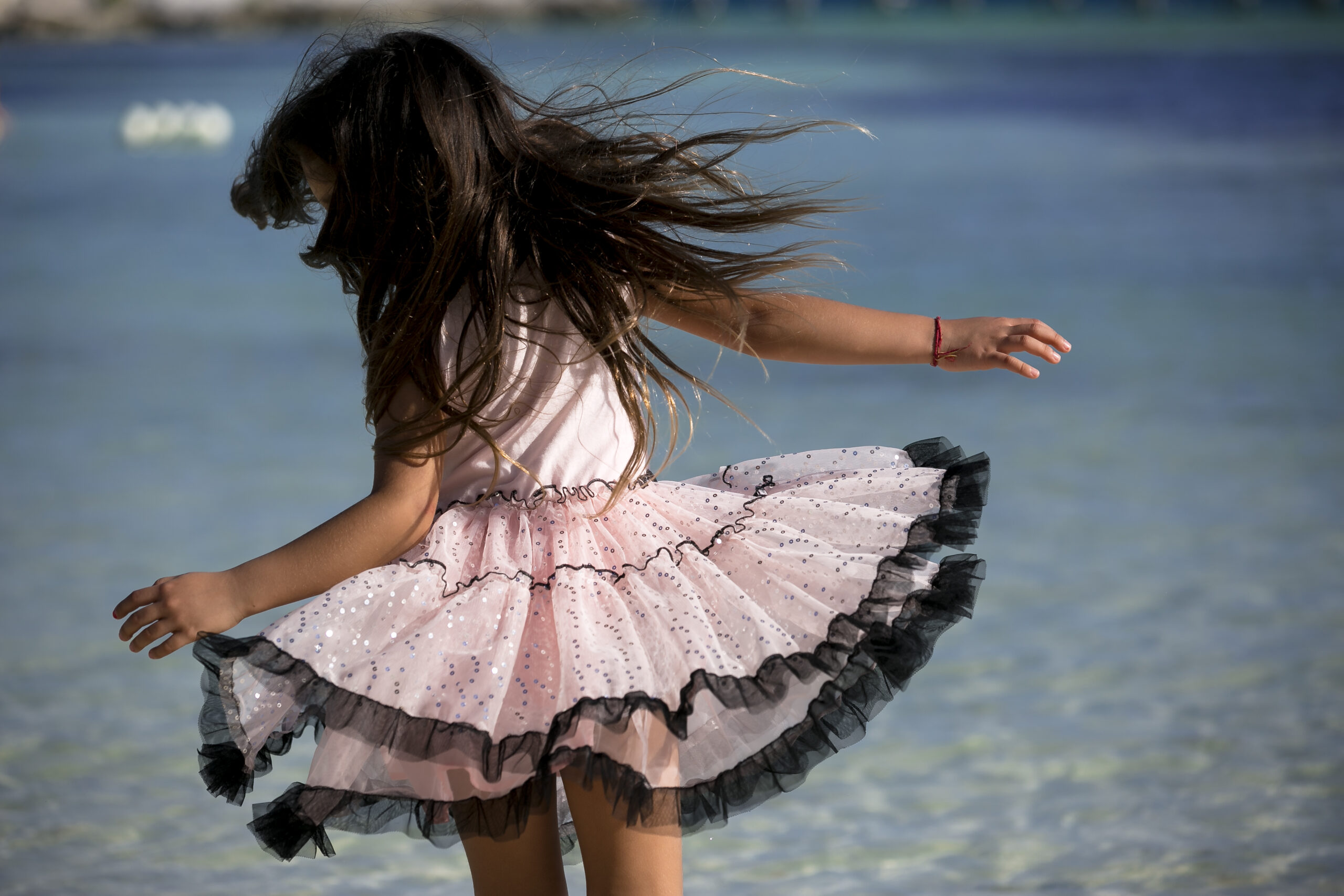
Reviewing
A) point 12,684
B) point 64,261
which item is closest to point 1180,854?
point 12,684

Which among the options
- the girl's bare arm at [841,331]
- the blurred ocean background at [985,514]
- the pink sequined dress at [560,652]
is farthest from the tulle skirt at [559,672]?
the blurred ocean background at [985,514]

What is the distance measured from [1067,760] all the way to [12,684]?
2749 millimetres

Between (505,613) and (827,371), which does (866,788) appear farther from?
→ (827,371)

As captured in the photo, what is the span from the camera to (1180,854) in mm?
2738

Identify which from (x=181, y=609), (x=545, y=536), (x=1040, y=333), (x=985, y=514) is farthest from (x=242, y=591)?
(x=985, y=514)

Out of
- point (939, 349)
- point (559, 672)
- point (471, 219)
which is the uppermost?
point (471, 219)

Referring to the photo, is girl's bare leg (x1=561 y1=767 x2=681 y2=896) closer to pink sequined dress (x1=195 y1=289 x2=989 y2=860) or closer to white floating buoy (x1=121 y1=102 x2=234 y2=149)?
pink sequined dress (x1=195 y1=289 x2=989 y2=860)

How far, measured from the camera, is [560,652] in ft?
4.82

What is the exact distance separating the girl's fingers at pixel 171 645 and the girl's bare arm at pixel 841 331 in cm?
69

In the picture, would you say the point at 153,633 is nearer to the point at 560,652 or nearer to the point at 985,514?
the point at 560,652

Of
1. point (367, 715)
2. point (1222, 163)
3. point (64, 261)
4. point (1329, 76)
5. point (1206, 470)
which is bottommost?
point (367, 715)

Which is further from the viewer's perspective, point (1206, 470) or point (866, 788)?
point (1206, 470)

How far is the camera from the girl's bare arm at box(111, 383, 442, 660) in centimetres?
150

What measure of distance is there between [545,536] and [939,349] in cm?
58
